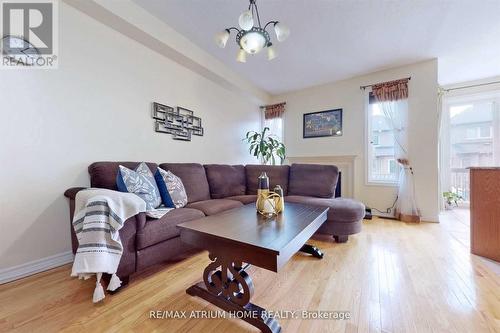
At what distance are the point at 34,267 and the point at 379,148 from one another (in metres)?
4.64

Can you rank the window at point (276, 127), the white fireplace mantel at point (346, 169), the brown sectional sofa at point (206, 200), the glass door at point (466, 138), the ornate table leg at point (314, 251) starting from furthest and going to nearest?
the window at point (276, 127) < the glass door at point (466, 138) < the white fireplace mantel at point (346, 169) < the ornate table leg at point (314, 251) < the brown sectional sofa at point (206, 200)

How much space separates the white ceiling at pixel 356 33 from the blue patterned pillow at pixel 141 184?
1720mm

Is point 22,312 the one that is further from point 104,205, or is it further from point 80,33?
point 80,33

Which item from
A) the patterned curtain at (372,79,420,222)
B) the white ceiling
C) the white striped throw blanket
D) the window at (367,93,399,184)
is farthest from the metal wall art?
the patterned curtain at (372,79,420,222)

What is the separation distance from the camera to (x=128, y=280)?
145 centimetres

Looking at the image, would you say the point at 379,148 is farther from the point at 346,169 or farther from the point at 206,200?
the point at 206,200

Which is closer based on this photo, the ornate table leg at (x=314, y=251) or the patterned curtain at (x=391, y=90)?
the ornate table leg at (x=314, y=251)

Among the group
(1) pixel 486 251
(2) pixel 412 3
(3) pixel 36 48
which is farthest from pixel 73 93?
(1) pixel 486 251

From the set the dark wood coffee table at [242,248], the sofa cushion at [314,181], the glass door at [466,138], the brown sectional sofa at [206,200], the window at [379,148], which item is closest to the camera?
the dark wood coffee table at [242,248]

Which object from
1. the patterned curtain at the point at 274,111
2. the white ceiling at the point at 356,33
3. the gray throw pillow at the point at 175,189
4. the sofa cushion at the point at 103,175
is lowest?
the gray throw pillow at the point at 175,189

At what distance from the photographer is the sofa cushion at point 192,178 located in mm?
2422

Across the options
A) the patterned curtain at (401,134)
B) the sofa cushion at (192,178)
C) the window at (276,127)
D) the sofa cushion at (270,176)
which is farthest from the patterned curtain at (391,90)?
the sofa cushion at (192,178)

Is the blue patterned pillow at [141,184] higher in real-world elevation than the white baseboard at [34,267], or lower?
higher

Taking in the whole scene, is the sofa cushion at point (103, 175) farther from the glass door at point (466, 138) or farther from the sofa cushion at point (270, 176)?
the glass door at point (466, 138)
